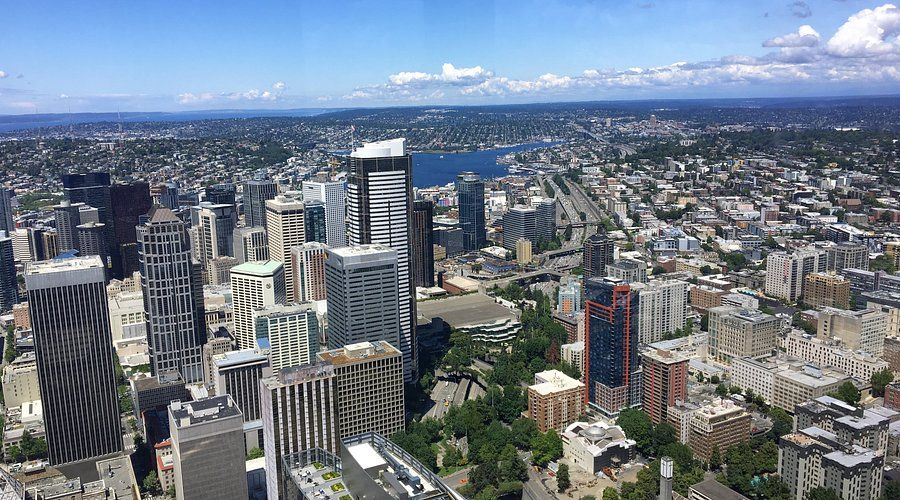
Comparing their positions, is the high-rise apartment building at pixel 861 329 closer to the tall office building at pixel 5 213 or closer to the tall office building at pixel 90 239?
the tall office building at pixel 90 239

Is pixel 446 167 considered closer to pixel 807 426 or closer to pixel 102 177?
pixel 102 177

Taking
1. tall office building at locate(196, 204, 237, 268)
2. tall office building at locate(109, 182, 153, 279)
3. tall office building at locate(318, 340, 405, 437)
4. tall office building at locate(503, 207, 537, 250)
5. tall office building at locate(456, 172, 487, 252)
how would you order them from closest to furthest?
tall office building at locate(318, 340, 405, 437), tall office building at locate(109, 182, 153, 279), tall office building at locate(196, 204, 237, 268), tall office building at locate(456, 172, 487, 252), tall office building at locate(503, 207, 537, 250)

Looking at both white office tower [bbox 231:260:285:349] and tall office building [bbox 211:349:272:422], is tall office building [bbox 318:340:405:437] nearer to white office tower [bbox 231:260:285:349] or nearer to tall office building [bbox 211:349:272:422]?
tall office building [bbox 211:349:272:422]

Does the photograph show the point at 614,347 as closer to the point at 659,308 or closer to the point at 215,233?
the point at 659,308

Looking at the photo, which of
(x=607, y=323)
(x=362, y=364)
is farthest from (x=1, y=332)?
(x=607, y=323)

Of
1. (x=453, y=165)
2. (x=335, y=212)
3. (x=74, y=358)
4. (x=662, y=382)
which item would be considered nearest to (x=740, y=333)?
(x=662, y=382)

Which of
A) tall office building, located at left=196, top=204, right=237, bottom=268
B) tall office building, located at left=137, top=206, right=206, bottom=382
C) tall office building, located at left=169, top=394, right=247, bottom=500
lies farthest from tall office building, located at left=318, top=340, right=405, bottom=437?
tall office building, located at left=196, top=204, right=237, bottom=268

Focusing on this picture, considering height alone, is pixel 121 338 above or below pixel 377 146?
below
